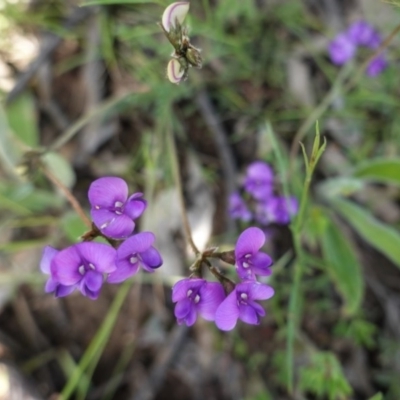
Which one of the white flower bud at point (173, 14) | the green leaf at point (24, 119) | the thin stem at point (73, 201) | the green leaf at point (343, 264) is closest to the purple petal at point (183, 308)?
the thin stem at point (73, 201)

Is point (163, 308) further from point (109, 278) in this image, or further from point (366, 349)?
point (109, 278)

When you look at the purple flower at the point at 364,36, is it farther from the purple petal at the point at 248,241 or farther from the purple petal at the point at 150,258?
the purple petal at the point at 150,258

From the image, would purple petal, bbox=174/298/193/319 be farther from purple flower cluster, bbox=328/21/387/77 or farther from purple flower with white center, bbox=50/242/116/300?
purple flower cluster, bbox=328/21/387/77

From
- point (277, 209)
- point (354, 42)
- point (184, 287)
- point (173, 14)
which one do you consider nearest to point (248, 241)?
point (184, 287)

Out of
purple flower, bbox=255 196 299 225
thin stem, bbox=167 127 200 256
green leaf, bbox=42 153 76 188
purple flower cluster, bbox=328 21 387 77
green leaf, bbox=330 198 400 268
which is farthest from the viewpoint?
purple flower cluster, bbox=328 21 387 77

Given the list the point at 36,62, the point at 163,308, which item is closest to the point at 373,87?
the point at 163,308

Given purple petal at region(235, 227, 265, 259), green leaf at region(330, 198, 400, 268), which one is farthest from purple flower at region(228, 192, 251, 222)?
purple petal at region(235, 227, 265, 259)

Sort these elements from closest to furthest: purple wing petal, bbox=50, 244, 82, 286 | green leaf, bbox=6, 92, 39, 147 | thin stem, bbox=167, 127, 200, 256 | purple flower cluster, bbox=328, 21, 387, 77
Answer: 1. purple wing petal, bbox=50, 244, 82, 286
2. thin stem, bbox=167, 127, 200, 256
3. purple flower cluster, bbox=328, 21, 387, 77
4. green leaf, bbox=6, 92, 39, 147
